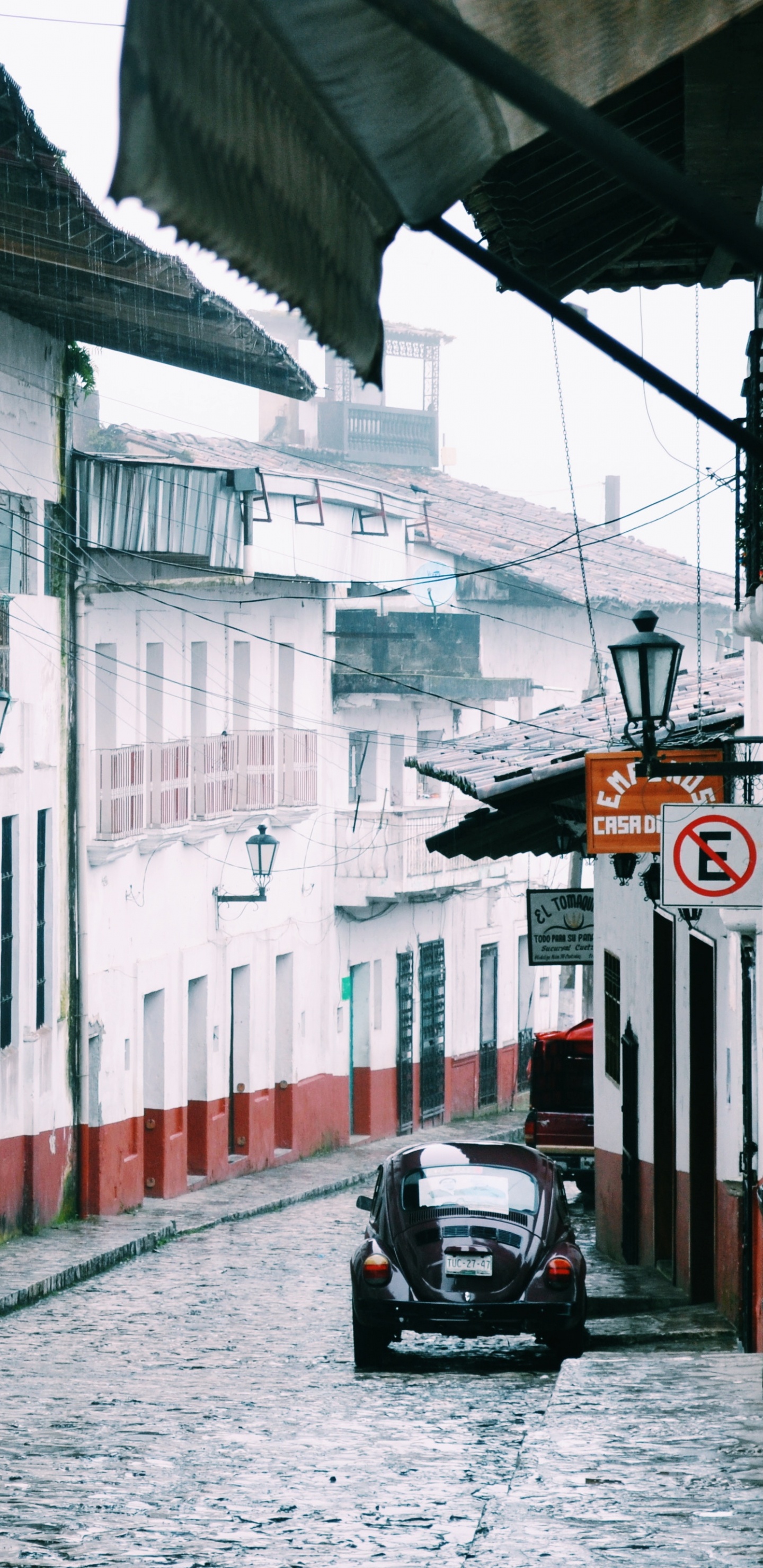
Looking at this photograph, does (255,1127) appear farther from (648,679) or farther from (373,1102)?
(648,679)

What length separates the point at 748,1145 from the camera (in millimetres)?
10422

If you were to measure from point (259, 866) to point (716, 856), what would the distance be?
1750cm

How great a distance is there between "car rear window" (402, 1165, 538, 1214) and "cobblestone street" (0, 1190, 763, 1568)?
3.22ft

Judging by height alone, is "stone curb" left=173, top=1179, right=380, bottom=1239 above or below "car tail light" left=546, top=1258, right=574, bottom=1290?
below

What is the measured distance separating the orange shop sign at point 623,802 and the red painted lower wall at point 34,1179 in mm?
9906

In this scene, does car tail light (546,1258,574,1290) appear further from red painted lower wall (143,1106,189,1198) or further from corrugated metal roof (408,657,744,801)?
red painted lower wall (143,1106,189,1198)

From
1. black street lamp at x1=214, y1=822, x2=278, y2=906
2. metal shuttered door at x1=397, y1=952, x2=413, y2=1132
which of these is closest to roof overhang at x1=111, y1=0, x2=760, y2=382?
black street lamp at x1=214, y1=822, x2=278, y2=906

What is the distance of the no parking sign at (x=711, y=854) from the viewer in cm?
989

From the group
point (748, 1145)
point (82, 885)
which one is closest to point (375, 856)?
point (82, 885)

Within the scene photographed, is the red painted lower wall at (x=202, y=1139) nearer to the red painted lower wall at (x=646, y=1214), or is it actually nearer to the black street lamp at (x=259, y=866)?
the black street lamp at (x=259, y=866)

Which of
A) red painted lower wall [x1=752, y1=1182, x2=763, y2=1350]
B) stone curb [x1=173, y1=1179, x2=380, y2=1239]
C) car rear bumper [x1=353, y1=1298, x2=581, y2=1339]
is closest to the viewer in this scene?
red painted lower wall [x1=752, y1=1182, x2=763, y2=1350]

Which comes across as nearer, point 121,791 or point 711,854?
point 711,854

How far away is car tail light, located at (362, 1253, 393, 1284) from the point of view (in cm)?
1215

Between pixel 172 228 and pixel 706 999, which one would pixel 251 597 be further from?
Result: pixel 172 228
